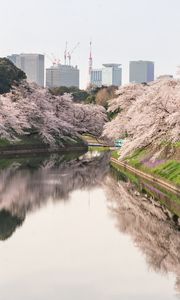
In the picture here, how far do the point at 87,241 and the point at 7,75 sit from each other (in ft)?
317

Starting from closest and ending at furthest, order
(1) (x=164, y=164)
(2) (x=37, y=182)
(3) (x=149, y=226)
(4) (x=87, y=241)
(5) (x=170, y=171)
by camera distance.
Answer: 1. (4) (x=87, y=241)
2. (3) (x=149, y=226)
3. (5) (x=170, y=171)
4. (2) (x=37, y=182)
5. (1) (x=164, y=164)

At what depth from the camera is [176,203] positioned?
108 feet

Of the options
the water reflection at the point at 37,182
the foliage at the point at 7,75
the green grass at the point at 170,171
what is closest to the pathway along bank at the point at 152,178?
the green grass at the point at 170,171

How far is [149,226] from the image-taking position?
27.4 metres

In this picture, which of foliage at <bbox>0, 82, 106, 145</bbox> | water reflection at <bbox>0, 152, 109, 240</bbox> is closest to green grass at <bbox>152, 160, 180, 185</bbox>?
water reflection at <bbox>0, 152, 109, 240</bbox>

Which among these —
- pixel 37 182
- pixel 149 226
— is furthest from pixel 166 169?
pixel 149 226

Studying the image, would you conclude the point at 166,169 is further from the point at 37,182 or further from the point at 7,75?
the point at 7,75

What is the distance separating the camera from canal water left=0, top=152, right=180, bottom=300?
58.0 feet

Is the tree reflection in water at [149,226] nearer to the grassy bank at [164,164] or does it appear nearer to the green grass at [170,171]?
the green grass at [170,171]

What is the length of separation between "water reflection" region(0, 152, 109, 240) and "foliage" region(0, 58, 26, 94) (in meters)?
47.7

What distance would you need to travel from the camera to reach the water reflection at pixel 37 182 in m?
30.9

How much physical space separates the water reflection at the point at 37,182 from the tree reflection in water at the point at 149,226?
151 inches

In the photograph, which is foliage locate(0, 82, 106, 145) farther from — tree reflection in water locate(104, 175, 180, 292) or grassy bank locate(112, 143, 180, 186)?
tree reflection in water locate(104, 175, 180, 292)

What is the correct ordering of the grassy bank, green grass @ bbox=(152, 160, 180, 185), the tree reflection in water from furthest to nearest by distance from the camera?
1. the grassy bank
2. green grass @ bbox=(152, 160, 180, 185)
3. the tree reflection in water
